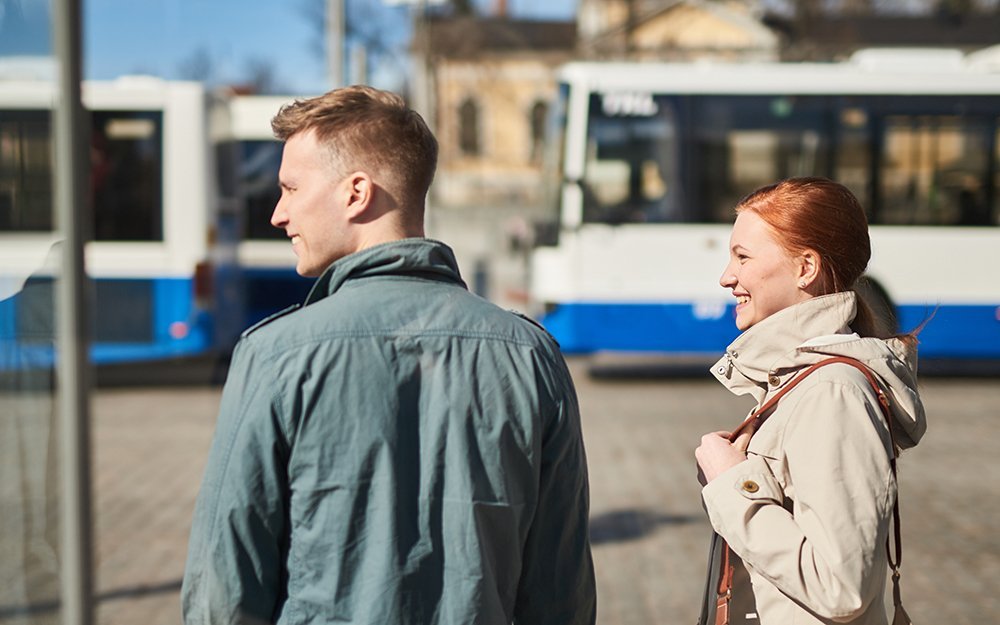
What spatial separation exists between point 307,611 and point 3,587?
Answer: 1720 mm

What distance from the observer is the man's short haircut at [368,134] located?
1.99 metres

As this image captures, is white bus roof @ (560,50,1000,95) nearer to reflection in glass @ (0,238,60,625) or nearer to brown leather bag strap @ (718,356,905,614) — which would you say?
reflection in glass @ (0,238,60,625)

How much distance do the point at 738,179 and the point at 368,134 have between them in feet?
35.8

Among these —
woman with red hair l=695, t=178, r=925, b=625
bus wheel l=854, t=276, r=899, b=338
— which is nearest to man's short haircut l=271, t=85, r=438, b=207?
woman with red hair l=695, t=178, r=925, b=625

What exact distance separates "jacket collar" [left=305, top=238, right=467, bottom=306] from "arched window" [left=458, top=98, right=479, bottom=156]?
54.5 metres

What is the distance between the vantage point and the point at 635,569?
5.73 m

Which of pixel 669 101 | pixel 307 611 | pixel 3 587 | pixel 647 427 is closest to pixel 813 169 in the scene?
pixel 669 101

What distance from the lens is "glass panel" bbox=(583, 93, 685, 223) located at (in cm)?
1209

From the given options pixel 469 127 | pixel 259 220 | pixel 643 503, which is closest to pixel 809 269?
pixel 643 503

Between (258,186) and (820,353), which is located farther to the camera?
(258,186)

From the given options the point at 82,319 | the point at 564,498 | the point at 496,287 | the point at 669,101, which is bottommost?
the point at 496,287

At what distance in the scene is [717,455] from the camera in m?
2.01

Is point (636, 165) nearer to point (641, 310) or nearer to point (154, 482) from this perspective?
point (641, 310)

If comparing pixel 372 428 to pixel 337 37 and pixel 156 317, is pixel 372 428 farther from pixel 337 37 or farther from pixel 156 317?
pixel 337 37
